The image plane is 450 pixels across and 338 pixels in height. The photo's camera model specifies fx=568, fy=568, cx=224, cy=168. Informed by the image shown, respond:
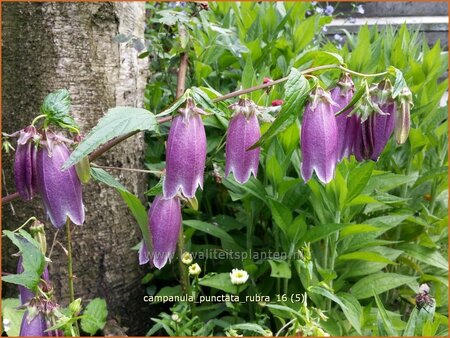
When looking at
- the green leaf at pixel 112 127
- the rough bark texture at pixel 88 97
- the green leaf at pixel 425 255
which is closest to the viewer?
the green leaf at pixel 112 127

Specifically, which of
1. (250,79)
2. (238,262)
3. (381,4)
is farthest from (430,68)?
(381,4)

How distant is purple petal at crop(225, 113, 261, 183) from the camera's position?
104 cm

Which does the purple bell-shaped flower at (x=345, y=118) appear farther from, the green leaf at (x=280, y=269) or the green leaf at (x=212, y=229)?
the green leaf at (x=212, y=229)

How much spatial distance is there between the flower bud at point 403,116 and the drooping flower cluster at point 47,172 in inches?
22.9

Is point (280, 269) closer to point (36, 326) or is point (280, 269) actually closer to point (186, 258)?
point (186, 258)

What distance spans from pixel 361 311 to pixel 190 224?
57 centimetres

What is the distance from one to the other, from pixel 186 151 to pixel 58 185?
0.23 m

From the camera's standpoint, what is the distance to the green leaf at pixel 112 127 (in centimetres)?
84

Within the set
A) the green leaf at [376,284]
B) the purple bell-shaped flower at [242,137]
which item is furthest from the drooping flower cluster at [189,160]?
the green leaf at [376,284]

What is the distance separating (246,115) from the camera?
104 cm

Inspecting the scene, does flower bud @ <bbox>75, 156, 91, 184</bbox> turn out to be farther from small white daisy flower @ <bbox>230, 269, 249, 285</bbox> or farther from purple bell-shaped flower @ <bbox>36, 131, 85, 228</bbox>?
small white daisy flower @ <bbox>230, 269, 249, 285</bbox>

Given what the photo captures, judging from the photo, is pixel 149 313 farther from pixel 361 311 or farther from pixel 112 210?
pixel 361 311

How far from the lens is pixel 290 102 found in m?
0.90

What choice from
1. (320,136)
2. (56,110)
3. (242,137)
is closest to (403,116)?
(320,136)
